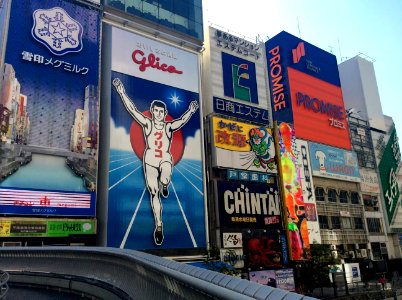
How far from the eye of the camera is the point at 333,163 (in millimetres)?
58844

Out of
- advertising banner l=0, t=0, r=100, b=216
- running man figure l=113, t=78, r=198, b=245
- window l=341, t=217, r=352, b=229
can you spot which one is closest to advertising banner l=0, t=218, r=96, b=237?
advertising banner l=0, t=0, r=100, b=216

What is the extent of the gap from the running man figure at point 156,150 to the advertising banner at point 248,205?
711 cm

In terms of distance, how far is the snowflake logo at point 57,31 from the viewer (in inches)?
1334

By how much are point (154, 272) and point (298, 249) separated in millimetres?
40633

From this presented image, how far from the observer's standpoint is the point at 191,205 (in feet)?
129

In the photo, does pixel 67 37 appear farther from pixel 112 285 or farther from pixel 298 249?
pixel 298 249

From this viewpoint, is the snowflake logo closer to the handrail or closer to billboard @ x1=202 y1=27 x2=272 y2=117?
billboard @ x1=202 y1=27 x2=272 y2=117

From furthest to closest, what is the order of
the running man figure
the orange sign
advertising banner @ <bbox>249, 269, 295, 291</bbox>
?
1. the orange sign
2. advertising banner @ <bbox>249, 269, 295, 291</bbox>
3. the running man figure

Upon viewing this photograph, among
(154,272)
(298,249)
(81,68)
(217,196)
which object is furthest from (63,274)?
(298,249)

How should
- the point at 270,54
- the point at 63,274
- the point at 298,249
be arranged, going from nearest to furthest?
the point at 63,274 → the point at 298,249 → the point at 270,54

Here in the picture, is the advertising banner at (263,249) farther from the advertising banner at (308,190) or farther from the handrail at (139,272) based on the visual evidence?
the handrail at (139,272)

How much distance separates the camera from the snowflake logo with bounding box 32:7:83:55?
111 feet

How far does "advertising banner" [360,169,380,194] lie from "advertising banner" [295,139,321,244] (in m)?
14.3

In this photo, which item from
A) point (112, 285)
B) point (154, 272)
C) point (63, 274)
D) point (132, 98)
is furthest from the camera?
point (132, 98)
